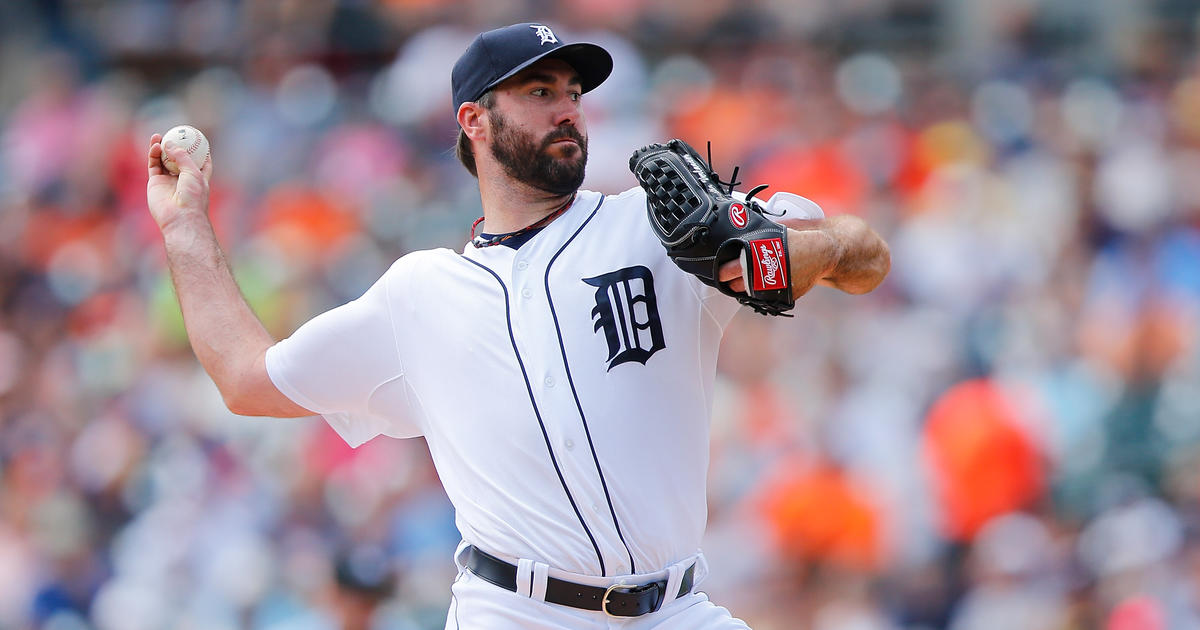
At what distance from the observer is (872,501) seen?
6668mm

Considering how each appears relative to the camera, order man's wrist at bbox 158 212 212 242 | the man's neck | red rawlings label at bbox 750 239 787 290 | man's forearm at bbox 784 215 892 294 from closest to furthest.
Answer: red rawlings label at bbox 750 239 787 290 < man's forearm at bbox 784 215 892 294 < the man's neck < man's wrist at bbox 158 212 212 242

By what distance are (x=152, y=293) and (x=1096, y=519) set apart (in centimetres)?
622

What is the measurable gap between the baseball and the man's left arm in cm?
163

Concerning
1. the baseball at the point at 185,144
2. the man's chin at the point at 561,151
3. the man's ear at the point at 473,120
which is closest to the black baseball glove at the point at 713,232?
the man's chin at the point at 561,151

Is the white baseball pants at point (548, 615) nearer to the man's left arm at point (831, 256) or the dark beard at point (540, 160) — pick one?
the man's left arm at point (831, 256)

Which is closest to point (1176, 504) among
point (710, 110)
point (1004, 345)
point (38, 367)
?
point (1004, 345)

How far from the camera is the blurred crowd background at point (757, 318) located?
6.61m

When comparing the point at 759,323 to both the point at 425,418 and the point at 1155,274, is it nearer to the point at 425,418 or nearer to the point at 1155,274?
the point at 1155,274

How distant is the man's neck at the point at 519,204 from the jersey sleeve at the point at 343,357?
303mm

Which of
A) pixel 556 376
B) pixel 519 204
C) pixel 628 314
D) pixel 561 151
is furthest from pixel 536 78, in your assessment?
pixel 556 376

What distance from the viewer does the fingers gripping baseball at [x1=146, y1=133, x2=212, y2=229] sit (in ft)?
12.3

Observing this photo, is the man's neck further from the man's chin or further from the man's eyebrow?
the man's eyebrow

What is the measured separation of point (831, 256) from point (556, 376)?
0.68 metres

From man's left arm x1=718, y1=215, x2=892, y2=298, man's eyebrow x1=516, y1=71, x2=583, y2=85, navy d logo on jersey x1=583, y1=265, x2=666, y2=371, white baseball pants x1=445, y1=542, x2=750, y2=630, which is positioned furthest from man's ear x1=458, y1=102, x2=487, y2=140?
white baseball pants x1=445, y1=542, x2=750, y2=630
